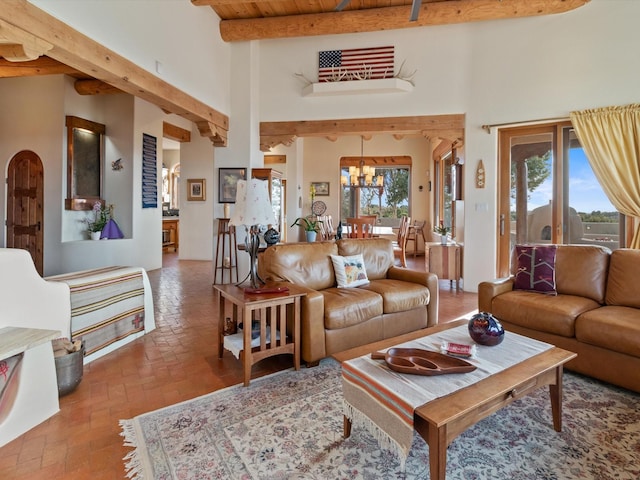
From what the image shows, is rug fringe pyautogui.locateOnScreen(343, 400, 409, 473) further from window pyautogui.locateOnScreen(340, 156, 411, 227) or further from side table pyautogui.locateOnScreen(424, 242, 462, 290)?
window pyautogui.locateOnScreen(340, 156, 411, 227)

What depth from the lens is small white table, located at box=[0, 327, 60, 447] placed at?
179cm

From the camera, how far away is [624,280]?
8.98 ft

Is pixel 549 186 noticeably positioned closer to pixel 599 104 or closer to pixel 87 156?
pixel 599 104

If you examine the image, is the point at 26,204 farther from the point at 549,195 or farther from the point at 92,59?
the point at 549,195

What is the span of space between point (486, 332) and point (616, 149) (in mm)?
3872

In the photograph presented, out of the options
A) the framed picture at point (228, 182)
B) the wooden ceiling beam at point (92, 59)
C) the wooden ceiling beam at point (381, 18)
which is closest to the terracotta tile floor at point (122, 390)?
the framed picture at point (228, 182)

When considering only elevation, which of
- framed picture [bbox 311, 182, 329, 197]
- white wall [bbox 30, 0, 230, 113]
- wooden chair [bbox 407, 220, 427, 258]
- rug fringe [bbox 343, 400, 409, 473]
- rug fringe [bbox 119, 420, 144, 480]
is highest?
white wall [bbox 30, 0, 230, 113]

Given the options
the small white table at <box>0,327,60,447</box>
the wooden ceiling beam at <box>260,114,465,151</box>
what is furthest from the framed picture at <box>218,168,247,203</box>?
the small white table at <box>0,327,60,447</box>

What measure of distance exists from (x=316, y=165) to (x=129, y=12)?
6.64 meters

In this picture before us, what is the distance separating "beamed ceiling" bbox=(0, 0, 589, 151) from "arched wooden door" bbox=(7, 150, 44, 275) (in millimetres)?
1375

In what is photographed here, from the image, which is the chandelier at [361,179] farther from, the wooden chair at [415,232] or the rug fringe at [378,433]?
the rug fringe at [378,433]

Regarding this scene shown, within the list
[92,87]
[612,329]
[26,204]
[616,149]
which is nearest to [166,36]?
[92,87]

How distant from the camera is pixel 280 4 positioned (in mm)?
5016

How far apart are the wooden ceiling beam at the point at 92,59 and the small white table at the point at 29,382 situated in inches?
88.9
